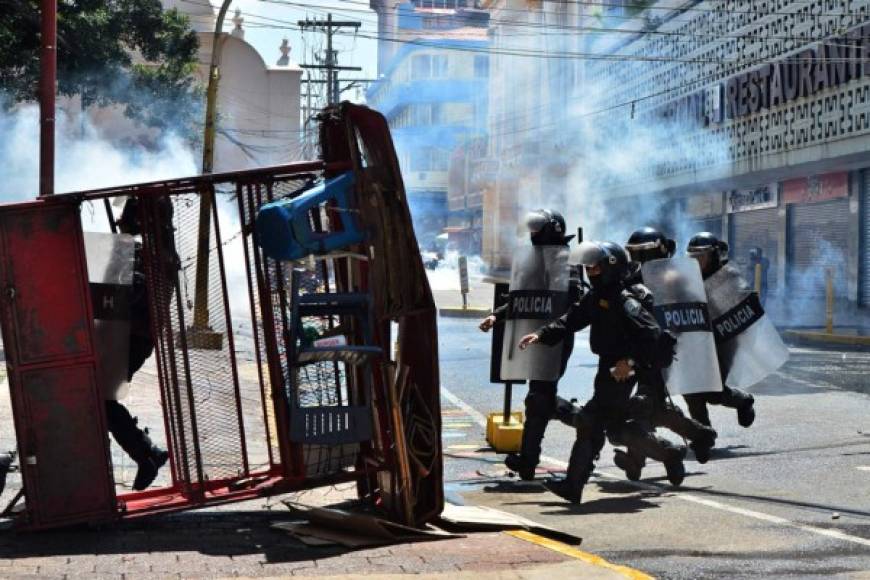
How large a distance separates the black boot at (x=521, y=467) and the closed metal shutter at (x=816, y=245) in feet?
80.8

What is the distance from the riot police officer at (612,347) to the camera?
885cm

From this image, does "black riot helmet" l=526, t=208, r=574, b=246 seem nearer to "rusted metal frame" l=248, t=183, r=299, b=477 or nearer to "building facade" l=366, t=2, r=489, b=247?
"rusted metal frame" l=248, t=183, r=299, b=477

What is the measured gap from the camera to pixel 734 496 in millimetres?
8750

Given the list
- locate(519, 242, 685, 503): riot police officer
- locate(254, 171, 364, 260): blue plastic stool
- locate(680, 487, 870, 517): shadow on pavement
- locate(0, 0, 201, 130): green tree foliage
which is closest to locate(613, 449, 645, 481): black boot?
locate(519, 242, 685, 503): riot police officer

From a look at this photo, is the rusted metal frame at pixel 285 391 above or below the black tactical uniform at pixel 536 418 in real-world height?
above

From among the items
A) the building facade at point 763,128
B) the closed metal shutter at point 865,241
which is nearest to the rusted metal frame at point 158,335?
the building facade at point 763,128

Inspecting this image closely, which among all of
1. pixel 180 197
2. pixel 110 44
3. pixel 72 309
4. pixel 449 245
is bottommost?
pixel 449 245

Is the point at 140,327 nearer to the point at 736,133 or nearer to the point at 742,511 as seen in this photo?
the point at 742,511

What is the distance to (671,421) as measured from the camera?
382 inches

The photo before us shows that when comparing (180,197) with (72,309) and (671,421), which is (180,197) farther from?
(671,421)

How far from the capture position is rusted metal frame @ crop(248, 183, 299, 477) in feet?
24.6

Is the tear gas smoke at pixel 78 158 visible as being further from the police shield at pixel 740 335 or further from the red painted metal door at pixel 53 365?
the red painted metal door at pixel 53 365

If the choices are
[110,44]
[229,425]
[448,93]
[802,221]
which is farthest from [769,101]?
[448,93]

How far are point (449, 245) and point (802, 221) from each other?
166 ft
